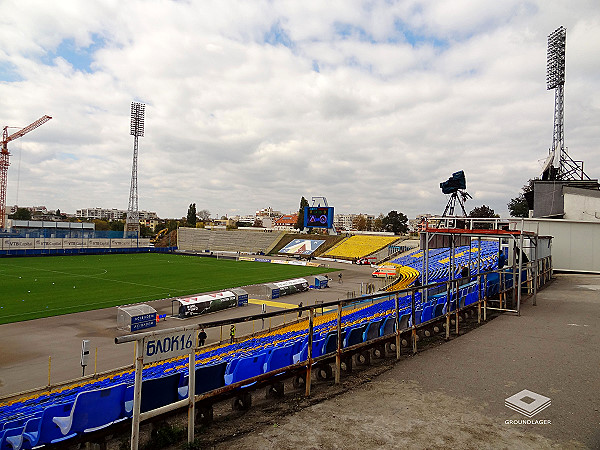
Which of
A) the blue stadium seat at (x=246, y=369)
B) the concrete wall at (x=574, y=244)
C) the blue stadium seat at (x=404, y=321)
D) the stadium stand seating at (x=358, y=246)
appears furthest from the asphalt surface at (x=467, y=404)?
the stadium stand seating at (x=358, y=246)

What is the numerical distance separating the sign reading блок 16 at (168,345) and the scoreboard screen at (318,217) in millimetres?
82529

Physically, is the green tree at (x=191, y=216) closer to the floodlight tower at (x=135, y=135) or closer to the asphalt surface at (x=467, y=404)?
the floodlight tower at (x=135, y=135)

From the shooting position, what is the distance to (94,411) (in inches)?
231

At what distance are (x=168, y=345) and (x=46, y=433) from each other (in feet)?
6.43

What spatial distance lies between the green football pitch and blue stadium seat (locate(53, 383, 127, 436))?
89.8ft

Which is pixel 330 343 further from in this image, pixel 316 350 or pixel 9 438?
pixel 9 438

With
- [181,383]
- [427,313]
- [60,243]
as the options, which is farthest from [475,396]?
[60,243]

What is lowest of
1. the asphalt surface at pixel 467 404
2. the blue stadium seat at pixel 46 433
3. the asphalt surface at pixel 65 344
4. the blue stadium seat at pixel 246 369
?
the asphalt surface at pixel 65 344

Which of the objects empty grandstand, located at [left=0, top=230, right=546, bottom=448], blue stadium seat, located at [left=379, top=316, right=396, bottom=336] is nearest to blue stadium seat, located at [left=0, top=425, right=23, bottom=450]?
empty grandstand, located at [left=0, top=230, right=546, bottom=448]

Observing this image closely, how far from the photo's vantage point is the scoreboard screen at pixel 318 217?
8881cm

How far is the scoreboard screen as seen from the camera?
88.8 meters

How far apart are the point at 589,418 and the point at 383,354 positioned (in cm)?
495

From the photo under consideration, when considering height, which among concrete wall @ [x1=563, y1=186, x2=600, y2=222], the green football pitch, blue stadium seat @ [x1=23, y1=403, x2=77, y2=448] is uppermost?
concrete wall @ [x1=563, y1=186, x2=600, y2=222]

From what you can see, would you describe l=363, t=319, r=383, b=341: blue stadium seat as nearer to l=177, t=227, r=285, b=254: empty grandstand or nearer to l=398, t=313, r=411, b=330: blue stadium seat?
l=398, t=313, r=411, b=330: blue stadium seat
